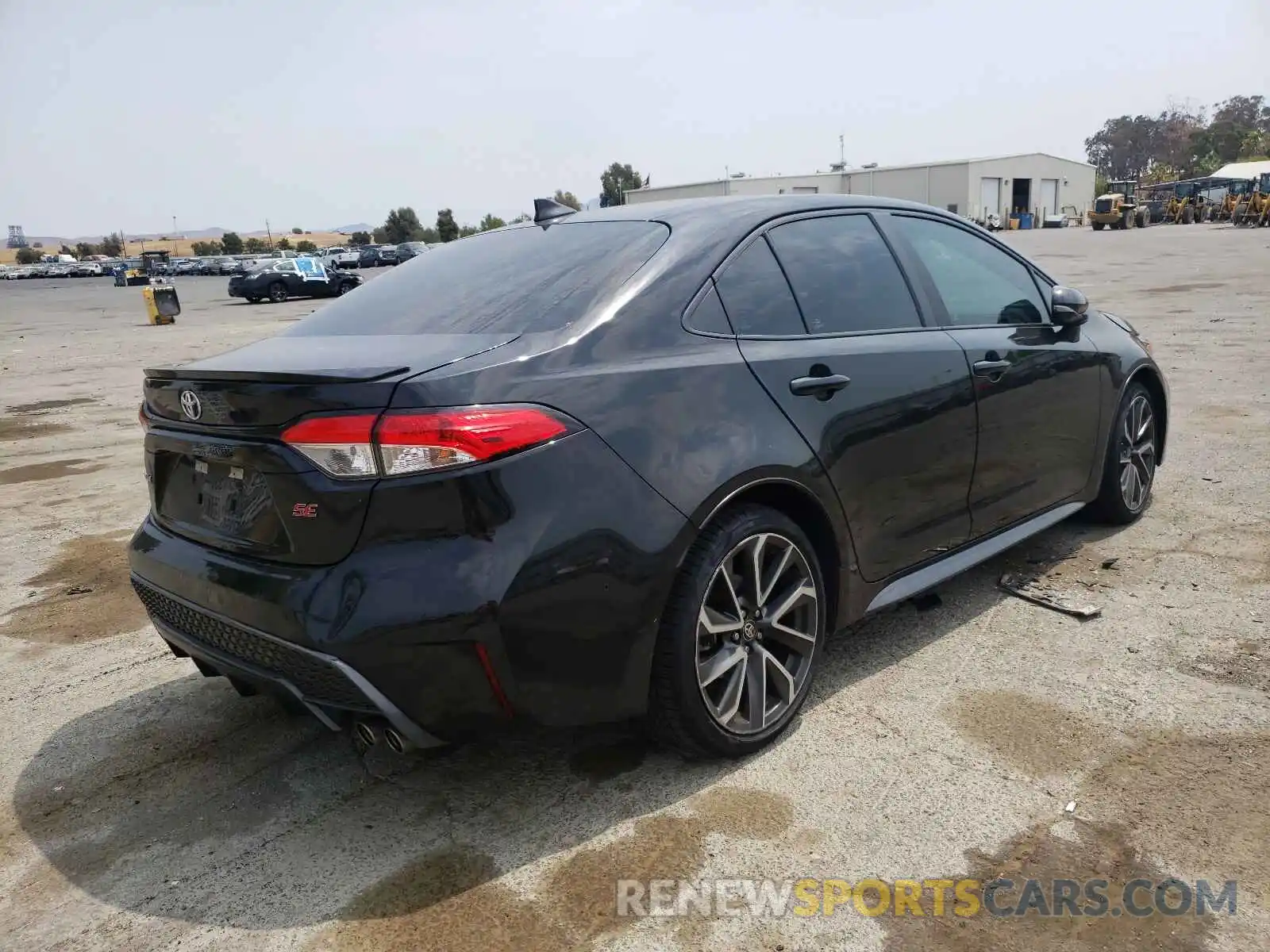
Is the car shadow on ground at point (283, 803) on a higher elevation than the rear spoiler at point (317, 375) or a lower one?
lower

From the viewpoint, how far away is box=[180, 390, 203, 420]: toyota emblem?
2.72 metres

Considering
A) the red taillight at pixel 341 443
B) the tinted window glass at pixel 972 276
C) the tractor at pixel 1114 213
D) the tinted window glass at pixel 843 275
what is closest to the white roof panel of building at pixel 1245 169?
the tractor at pixel 1114 213

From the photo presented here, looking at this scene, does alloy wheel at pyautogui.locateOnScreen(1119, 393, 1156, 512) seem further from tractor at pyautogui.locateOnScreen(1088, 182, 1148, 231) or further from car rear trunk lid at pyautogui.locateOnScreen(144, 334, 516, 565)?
tractor at pyautogui.locateOnScreen(1088, 182, 1148, 231)

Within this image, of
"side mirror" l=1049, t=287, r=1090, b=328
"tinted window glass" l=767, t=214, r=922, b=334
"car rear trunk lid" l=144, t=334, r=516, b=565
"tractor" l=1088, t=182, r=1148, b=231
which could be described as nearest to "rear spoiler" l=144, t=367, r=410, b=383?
"car rear trunk lid" l=144, t=334, r=516, b=565

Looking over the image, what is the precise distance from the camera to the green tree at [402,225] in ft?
376

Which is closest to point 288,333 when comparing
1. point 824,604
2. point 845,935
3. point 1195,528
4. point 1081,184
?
point 824,604

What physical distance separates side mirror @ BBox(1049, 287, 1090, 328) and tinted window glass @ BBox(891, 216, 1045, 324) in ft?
0.19

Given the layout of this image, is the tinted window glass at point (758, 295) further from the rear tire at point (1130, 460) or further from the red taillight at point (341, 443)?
the rear tire at point (1130, 460)

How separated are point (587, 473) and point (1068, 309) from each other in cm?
275

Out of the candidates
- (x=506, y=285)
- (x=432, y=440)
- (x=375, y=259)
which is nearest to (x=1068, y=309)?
(x=506, y=285)

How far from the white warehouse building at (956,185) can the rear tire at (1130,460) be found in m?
66.9

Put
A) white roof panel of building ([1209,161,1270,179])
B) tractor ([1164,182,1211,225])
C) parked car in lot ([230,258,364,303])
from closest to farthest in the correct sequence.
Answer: parked car in lot ([230,258,364,303]) → tractor ([1164,182,1211,225]) → white roof panel of building ([1209,161,1270,179])

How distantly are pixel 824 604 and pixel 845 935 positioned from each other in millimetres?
1164

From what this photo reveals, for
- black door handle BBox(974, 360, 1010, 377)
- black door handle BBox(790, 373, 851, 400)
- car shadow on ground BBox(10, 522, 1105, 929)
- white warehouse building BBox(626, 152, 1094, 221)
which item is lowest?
car shadow on ground BBox(10, 522, 1105, 929)
